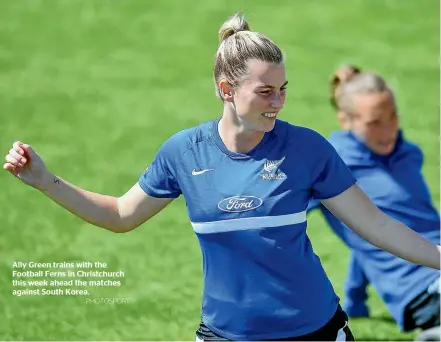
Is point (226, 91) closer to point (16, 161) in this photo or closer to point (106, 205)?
point (106, 205)

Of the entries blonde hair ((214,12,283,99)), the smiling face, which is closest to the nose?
the smiling face

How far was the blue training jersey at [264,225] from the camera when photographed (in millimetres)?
4738

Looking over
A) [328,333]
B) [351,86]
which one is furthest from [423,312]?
[328,333]

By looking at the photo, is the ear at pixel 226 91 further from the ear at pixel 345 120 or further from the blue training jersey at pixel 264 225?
the ear at pixel 345 120

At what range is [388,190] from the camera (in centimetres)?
711

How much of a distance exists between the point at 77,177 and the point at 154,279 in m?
2.40

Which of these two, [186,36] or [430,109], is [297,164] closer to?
[430,109]

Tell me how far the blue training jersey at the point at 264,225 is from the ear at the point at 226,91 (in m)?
0.16

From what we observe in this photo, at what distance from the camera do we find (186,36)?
46.8ft

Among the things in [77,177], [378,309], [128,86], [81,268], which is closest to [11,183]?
[77,177]

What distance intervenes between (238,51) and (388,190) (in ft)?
8.32

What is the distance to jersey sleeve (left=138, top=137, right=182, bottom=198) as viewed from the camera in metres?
4.98

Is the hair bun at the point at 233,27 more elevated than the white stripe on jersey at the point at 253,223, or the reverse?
the hair bun at the point at 233,27

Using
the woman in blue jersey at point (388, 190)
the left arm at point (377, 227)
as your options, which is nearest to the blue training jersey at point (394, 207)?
the woman in blue jersey at point (388, 190)
